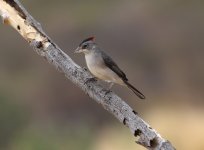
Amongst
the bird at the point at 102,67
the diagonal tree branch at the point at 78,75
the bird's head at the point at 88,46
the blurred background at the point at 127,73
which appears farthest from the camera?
the blurred background at the point at 127,73

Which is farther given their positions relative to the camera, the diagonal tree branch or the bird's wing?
the bird's wing

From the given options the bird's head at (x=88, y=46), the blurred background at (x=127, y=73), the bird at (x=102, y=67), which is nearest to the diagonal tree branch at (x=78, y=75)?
the bird at (x=102, y=67)

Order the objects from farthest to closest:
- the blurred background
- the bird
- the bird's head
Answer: the blurred background < the bird's head < the bird

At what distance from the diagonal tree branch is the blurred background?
7.40 metres

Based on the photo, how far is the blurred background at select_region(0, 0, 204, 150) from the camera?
15.7 meters

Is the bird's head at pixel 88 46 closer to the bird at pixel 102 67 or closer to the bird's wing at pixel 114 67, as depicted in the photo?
the bird at pixel 102 67

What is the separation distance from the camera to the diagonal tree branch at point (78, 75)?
588 cm

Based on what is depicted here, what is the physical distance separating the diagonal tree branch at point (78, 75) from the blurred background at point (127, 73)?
24.3ft

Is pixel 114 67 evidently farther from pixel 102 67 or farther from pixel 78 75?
pixel 78 75

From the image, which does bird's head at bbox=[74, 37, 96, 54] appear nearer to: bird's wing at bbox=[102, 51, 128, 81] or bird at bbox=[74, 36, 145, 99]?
bird at bbox=[74, 36, 145, 99]

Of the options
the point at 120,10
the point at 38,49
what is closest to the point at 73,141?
the point at 38,49

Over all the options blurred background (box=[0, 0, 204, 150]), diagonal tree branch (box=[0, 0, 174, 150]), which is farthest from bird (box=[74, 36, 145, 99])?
blurred background (box=[0, 0, 204, 150])

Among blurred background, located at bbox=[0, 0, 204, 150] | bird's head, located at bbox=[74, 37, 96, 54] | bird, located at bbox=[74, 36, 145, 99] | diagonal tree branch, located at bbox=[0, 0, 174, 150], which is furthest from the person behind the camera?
blurred background, located at bbox=[0, 0, 204, 150]

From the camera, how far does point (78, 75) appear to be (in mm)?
6500
